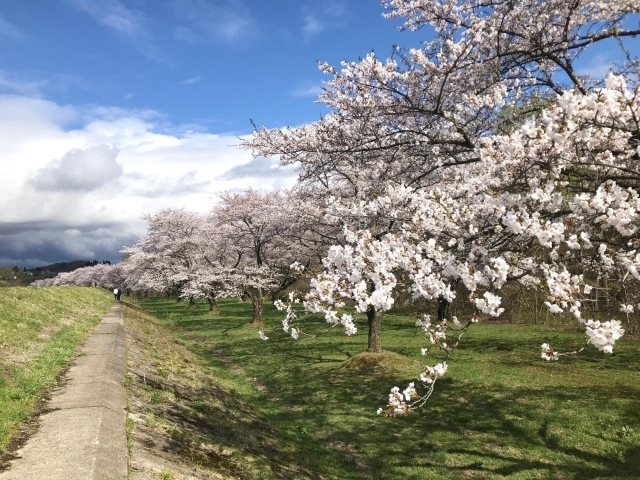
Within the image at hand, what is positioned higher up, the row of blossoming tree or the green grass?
the row of blossoming tree

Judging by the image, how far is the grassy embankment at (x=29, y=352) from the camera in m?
7.07

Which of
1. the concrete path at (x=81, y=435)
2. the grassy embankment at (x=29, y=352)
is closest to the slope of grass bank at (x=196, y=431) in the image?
the concrete path at (x=81, y=435)

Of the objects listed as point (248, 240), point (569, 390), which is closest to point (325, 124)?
point (569, 390)

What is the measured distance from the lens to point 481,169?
32.3 ft

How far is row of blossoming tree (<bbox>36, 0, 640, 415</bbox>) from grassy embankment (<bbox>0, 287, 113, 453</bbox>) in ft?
14.8

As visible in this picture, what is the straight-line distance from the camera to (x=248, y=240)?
3556 cm

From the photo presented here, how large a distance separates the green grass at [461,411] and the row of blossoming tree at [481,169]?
214cm

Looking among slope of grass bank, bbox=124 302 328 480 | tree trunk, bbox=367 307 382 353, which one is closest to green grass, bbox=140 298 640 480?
slope of grass bank, bbox=124 302 328 480

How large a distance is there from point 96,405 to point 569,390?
1229 cm

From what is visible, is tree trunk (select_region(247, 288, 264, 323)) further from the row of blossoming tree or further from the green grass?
the row of blossoming tree

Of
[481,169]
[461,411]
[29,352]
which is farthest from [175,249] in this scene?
[481,169]

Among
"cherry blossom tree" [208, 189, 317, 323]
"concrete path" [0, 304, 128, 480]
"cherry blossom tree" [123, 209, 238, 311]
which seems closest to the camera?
"concrete path" [0, 304, 128, 480]

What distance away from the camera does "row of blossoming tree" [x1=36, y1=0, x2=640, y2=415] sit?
541cm

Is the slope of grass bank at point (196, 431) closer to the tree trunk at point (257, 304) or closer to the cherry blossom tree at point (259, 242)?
the cherry blossom tree at point (259, 242)
